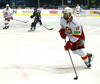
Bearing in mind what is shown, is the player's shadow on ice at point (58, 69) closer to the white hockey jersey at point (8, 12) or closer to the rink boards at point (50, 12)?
the white hockey jersey at point (8, 12)

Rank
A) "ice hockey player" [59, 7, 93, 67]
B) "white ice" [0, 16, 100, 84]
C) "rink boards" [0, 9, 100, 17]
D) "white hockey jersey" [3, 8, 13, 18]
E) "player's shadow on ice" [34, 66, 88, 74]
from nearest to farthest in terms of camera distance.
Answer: "white ice" [0, 16, 100, 84] < "ice hockey player" [59, 7, 93, 67] < "player's shadow on ice" [34, 66, 88, 74] < "white hockey jersey" [3, 8, 13, 18] < "rink boards" [0, 9, 100, 17]

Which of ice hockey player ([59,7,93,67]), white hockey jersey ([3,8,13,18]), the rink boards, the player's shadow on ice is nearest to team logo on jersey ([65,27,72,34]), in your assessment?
ice hockey player ([59,7,93,67])

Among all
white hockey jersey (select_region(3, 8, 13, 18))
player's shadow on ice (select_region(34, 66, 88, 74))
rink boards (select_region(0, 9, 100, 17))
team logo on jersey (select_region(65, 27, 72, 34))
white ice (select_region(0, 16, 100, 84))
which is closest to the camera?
white ice (select_region(0, 16, 100, 84))

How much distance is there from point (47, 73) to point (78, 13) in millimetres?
18188

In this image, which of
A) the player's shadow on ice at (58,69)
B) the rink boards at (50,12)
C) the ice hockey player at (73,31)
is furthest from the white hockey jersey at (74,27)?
the rink boards at (50,12)

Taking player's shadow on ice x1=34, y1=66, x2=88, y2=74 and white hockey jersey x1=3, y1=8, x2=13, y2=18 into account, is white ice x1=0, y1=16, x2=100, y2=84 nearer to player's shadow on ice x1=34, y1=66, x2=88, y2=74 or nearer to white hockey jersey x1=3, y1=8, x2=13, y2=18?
player's shadow on ice x1=34, y1=66, x2=88, y2=74

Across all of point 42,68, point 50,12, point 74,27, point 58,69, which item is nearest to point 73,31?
point 74,27

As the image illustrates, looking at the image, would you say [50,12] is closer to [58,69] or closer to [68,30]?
[58,69]

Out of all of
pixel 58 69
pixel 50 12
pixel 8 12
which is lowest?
pixel 58 69

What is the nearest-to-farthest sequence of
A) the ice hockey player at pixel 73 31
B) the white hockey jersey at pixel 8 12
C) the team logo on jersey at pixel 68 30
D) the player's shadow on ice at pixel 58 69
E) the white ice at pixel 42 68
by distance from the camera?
the white ice at pixel 42 68 < the ice hockey player at pixel 73 31 < the team logo on jersey at pixel 68 30 < the player's shadow on ice at pixel 58 69 < the white hockey jersey at pixel 8 12

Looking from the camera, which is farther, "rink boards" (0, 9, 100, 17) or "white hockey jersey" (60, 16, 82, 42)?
"rink boards" (0, 9, 100, 17)

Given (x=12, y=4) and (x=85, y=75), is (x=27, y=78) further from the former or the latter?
(x=12, y=4)

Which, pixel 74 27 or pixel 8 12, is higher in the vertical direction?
pixel 8 12

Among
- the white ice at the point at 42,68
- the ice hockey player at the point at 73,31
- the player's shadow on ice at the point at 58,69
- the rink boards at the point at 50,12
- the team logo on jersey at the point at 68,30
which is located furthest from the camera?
the rink boards at the point at 50,12
